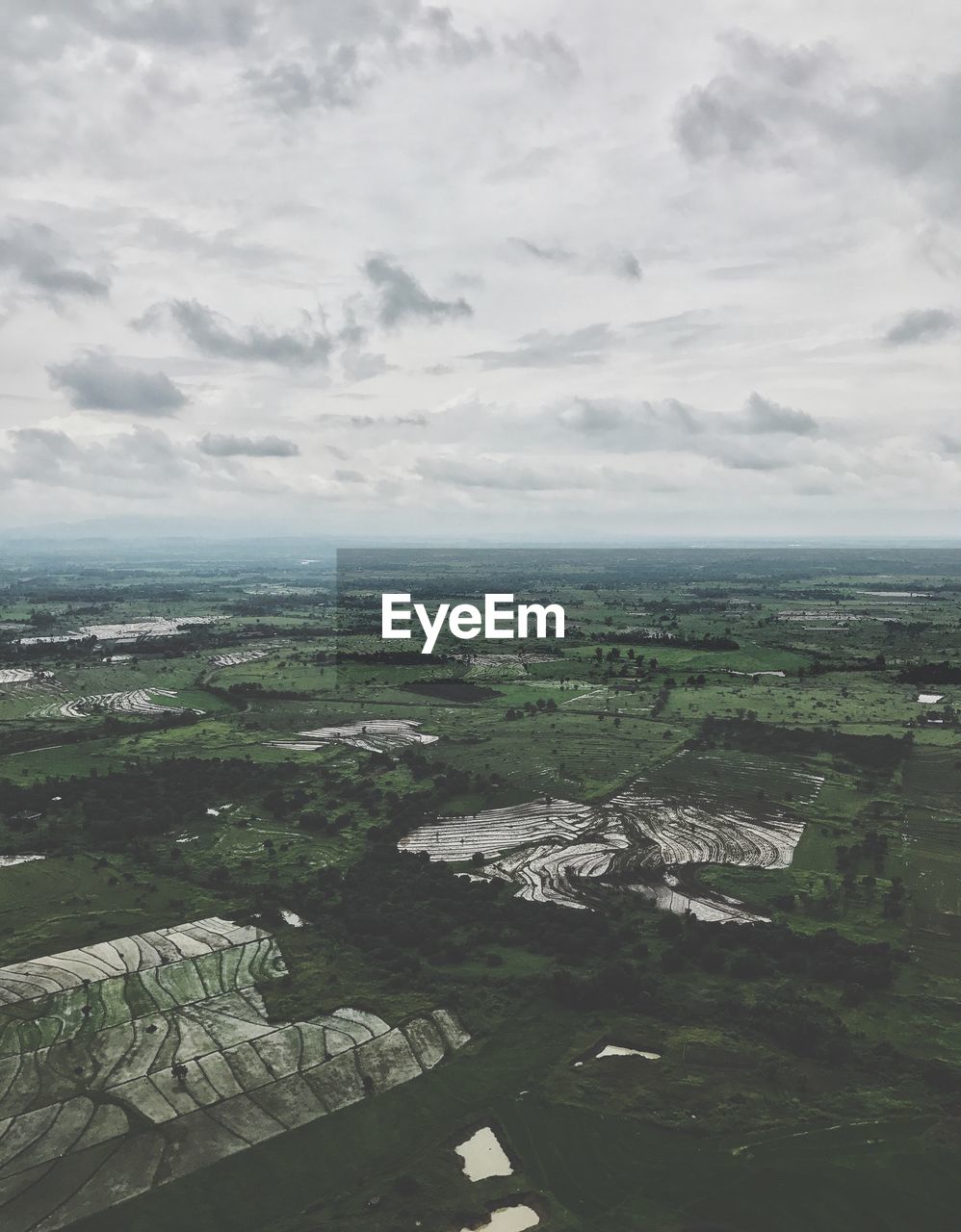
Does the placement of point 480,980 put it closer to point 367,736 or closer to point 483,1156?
point 483,1156

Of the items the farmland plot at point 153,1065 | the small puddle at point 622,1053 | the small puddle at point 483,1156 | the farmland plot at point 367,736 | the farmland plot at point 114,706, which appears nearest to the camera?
the farmland plot at point 153,1065

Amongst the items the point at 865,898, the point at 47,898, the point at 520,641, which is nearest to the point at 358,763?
the point at 47,898

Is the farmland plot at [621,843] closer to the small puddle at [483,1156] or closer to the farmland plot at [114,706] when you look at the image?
the small puddle at [483,1156]

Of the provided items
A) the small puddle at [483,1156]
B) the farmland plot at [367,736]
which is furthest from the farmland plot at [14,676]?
the small puddle at [483,1156]

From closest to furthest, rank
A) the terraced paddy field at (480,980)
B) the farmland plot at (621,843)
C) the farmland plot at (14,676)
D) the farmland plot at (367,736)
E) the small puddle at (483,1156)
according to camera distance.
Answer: the terraced paddy field at (480,980)
the small puddle at (483,1156)
the farmland plot at (621,843)
the farmland plot at (367,736)
the farmland plot at (14,676)

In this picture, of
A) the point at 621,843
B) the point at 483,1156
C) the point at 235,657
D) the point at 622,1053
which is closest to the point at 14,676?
the point at 235,657

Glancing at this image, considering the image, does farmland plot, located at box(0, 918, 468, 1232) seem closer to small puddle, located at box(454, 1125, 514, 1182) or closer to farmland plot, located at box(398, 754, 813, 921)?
small puddle, located at box(454, 1125, 514, 1182)

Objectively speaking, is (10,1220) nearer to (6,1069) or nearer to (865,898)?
(6,1069)
